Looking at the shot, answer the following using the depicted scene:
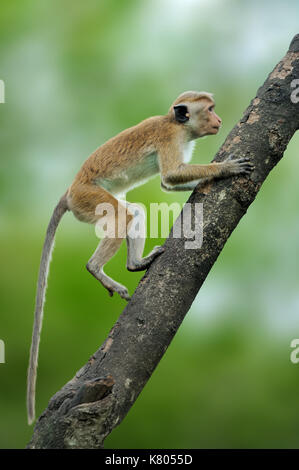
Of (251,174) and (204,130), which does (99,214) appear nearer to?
(204,130)

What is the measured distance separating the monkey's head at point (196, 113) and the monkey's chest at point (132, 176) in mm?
356

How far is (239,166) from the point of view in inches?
124

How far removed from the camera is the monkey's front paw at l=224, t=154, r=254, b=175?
3133 millimetres

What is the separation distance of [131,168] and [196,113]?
659 mm

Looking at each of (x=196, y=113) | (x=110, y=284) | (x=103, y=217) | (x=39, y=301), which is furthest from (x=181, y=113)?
(x=39, y=301)

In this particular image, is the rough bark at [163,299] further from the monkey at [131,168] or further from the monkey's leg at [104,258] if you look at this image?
the monkey's leg at [104,258]

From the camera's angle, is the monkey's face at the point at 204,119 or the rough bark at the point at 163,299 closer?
the rough bark at the point at 163,299

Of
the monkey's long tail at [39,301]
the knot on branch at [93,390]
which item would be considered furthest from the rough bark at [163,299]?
the monkey's long tail at [39,301]

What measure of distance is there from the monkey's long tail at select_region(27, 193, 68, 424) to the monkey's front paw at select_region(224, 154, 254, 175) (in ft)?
4.88

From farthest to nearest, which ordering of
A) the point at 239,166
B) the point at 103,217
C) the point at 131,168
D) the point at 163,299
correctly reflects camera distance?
the point at 131,168 → the point at 103,217 → the point at 239,166 → the point at 163,299

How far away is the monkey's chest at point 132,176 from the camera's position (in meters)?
4.22

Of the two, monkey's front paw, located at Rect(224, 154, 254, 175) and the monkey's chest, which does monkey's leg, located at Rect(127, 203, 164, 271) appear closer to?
the monkey's chest

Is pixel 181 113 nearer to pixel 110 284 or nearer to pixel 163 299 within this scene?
pixel 110 284

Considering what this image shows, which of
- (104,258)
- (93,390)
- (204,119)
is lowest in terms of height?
(93,390)
